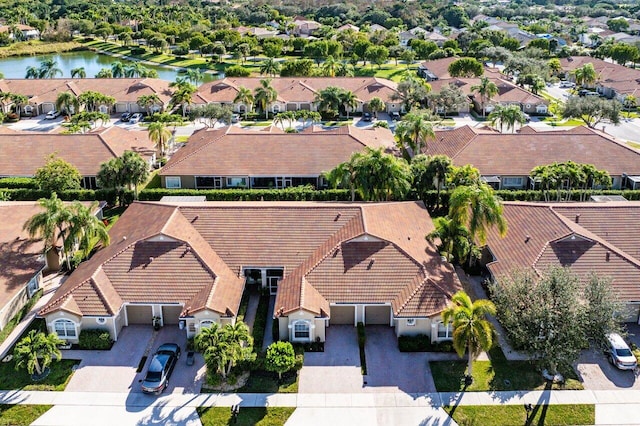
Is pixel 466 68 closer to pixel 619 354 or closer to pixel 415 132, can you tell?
pixel 415 132

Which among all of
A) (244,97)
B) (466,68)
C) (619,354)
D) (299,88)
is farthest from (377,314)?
(466,68)

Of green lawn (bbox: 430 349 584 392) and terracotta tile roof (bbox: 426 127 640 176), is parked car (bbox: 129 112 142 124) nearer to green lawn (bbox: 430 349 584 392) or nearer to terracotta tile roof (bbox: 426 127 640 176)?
terracotta tile roof (bbox: 426 127 640 176)

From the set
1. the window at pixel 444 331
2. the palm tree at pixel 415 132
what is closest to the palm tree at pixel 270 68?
the palm tree at pixel 415 132

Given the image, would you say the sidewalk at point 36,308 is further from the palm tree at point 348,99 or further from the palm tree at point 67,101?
the palm tree at point 348,99

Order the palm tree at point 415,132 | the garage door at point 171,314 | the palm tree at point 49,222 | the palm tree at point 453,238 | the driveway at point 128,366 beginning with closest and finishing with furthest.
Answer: the driveway at point 128,366 → the garage door at point 171,314 → the palm tree at point 453,238 → the palm tree at point 49,222 → the palm tree at point 415,132

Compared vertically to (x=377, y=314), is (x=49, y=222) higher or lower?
higher

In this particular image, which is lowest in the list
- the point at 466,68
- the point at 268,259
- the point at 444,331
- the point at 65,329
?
the point at 444,331
